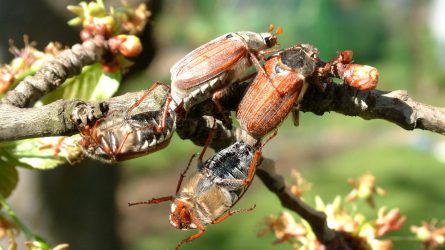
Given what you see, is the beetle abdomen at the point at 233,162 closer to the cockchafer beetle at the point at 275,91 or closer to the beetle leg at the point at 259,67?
the cockchafer beetle at the point at 275,91

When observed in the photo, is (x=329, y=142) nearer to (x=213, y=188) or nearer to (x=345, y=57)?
(x=345, y=57)

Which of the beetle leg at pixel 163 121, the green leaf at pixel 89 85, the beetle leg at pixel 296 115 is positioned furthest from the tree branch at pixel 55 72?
the beetle leg at pixel 296 115

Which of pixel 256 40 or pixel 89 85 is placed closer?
pixel 256 40

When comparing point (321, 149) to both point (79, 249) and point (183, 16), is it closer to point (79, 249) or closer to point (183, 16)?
point (79, 249)

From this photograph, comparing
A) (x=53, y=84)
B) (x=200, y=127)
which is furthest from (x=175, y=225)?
(x=53, y=84)

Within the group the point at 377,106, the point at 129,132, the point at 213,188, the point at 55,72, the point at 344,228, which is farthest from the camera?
the point at 344,228

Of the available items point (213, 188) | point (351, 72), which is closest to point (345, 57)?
point (351, 72)
